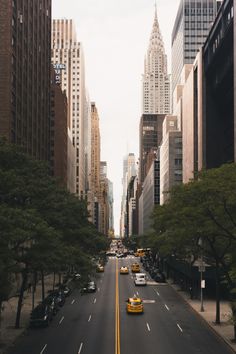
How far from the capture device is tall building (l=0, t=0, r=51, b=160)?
222 feet

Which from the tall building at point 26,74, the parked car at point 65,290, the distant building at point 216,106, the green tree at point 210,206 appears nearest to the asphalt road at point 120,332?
the parked car at point 65,290

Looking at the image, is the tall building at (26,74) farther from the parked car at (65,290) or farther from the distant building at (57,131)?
the distant building at (57,131)

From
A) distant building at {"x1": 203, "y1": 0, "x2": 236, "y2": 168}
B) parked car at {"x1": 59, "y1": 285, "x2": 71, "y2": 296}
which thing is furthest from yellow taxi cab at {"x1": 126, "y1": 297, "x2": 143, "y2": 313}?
distant building at {"x1": 203, "y1": 0, "x2": 236, "y2": 168}

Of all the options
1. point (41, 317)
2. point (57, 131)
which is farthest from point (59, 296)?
point (57, 131)

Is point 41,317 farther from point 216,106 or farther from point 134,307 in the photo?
point 216,106

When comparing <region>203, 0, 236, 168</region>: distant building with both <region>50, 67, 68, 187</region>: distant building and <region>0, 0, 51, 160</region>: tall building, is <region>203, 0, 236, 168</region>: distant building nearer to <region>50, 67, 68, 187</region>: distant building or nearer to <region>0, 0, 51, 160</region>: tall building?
<region>0, 0, 51, 160</region>: tall building

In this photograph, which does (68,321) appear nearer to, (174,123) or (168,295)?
(168,295)

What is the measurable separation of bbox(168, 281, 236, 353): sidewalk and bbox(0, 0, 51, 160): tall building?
22276 mm

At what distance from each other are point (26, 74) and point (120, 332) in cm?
5564

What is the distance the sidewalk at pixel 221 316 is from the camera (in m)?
34.4

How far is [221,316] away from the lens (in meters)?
44.4

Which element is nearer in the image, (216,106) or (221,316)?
(221,316)

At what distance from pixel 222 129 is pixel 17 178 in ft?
211

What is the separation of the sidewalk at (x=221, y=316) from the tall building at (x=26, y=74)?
2228 centimetres
